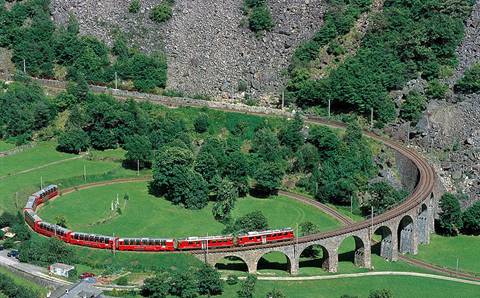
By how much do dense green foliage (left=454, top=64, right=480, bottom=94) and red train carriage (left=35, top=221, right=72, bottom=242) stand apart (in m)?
72.9

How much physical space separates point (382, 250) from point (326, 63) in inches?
1995

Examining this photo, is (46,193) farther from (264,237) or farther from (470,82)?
(470,82)

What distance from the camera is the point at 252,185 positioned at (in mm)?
171000

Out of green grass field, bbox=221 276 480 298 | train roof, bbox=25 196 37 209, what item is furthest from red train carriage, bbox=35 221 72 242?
green grass field, bbox=221 276 480 298

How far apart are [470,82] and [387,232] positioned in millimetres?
42182

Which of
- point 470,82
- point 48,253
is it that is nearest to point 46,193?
point 48,253

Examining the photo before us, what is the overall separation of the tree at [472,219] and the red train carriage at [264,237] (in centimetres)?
3294

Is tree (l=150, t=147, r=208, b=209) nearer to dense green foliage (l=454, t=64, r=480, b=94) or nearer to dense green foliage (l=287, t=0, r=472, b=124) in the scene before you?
dense green foliage (l=287, t=0, r=472, b=124)

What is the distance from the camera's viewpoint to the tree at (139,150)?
172 m

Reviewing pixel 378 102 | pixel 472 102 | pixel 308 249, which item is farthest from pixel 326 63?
pixel 308 249

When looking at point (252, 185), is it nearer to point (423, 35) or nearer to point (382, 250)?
point (382, 250)

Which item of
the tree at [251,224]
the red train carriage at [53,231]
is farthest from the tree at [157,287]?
the tree at [251,224]

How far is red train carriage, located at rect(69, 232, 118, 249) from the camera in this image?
470 ft

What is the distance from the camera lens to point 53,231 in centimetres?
14738
